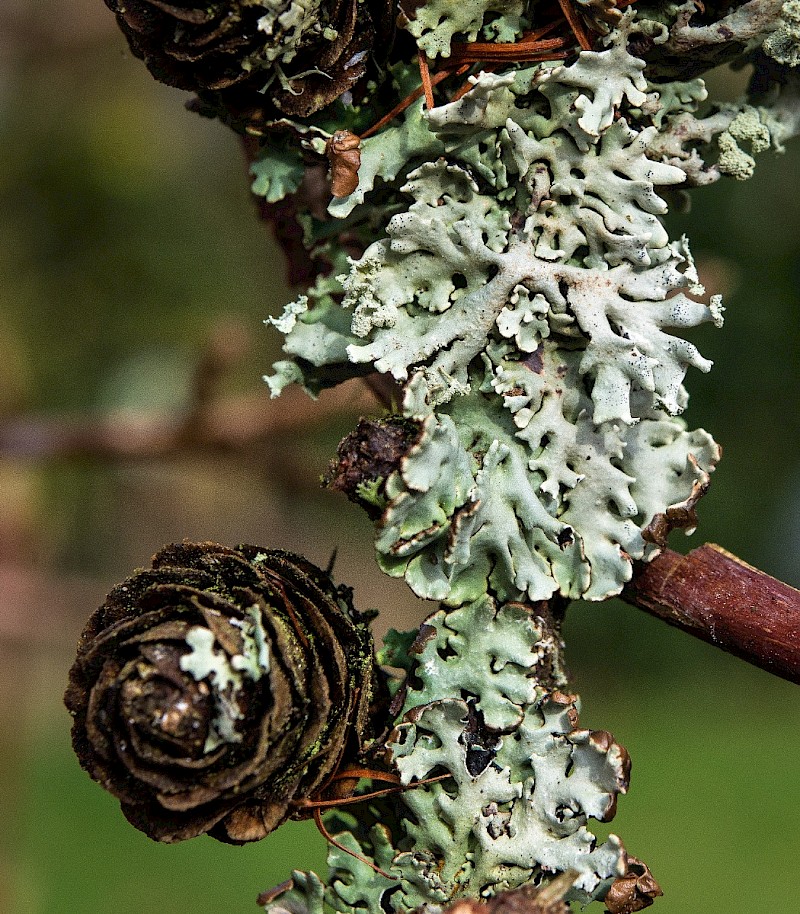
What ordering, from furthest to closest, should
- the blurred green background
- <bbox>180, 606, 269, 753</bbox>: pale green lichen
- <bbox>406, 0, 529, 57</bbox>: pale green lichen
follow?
the blurred green background < <bbox>406, 0, 529, 57</bbox>: pale green lichen < <bbox>180, 606, 269, 753</bbox>: pale green lichen

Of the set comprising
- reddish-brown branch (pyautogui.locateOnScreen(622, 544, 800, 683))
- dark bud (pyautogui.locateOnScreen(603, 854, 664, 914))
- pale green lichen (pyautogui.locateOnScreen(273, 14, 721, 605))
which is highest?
pale green lichen (pyautogui.locateOnScreen(273, 14, 721, 605))

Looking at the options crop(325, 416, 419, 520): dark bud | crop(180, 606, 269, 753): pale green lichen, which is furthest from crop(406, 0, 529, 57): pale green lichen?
crop(180, 606, 269, 753): pale green lichen

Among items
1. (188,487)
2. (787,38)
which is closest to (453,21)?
(787,38)

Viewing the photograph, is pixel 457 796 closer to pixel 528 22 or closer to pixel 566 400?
pixel 566 400

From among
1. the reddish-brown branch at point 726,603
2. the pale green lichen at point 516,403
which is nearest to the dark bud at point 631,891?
the pale green lichen at point 516,403

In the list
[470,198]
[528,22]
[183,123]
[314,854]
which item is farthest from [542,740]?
[183,123]

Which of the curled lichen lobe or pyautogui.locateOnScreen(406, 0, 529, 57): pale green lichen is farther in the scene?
pyautogui.locateOnScreen(406, 0, 529, 57): pale green lichen

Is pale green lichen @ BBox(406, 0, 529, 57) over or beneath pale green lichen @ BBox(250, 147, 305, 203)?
over

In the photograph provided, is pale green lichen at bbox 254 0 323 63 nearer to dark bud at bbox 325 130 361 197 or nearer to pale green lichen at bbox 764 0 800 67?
dark bud at bbox 325 130 361 197

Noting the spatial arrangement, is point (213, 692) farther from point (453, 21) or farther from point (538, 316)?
point (453, 21)
